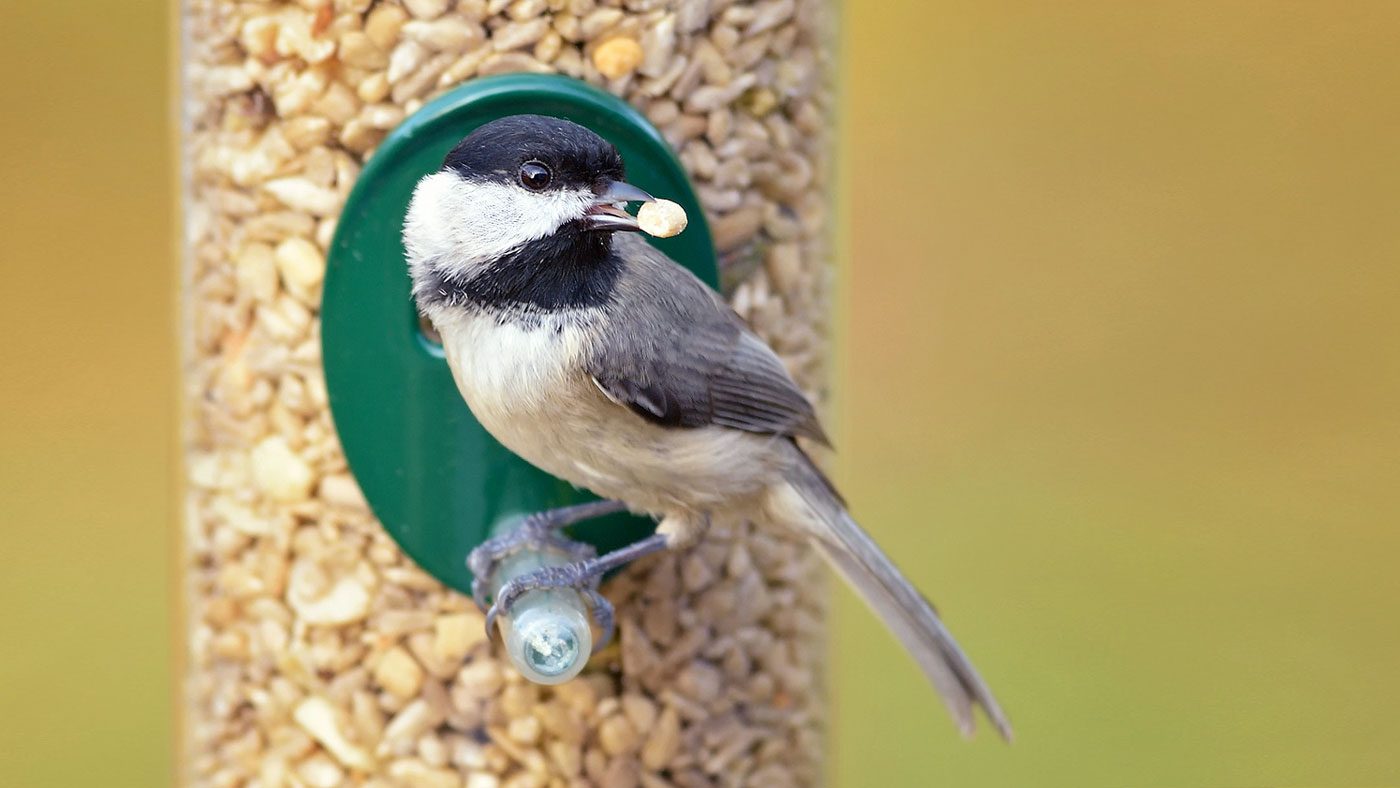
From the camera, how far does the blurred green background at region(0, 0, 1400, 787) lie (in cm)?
278

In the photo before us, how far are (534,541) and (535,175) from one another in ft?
1.53

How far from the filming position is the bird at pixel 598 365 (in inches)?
65.3

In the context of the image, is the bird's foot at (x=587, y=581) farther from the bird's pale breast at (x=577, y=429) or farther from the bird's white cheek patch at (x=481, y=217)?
the bird's white cheek patch at (x=481, y=217)

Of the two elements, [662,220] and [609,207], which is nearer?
[662,220]

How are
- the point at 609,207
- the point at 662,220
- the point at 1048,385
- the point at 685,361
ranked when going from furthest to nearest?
the point at 1048,385, the point at 685,361, the point at 609,207, the point at 662,220

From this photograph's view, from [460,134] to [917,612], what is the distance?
32.8 inches

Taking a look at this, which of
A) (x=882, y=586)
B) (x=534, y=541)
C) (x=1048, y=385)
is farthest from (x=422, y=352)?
(x=1048, y=385)

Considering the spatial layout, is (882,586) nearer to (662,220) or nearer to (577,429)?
(577,429)

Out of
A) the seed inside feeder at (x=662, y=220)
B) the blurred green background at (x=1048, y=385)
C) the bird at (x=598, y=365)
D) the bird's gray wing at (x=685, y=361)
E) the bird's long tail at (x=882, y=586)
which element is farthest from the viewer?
the blurred green background at (x=1048, y=385)

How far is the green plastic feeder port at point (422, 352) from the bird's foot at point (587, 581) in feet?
0.38

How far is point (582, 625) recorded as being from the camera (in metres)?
1.62

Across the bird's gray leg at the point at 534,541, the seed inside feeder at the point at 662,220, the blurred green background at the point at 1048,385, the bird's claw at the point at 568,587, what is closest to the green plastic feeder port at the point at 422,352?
the bird's gray leg at the point at 534,541

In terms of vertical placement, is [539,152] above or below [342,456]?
above

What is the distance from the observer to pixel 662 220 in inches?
61.4
